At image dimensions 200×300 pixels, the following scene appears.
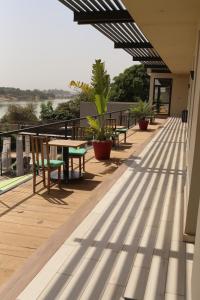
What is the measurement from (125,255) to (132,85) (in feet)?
113

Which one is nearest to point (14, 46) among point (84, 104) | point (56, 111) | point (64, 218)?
point (56, 111)

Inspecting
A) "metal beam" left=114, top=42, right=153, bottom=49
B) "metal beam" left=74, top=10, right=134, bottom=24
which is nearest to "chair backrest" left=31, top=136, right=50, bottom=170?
"metal beam" left=74, top=10, right=134, bottom=24

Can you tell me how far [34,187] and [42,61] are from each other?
2904 inches

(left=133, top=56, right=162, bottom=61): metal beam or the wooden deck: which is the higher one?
(left=133, top=56, right=162, bottom=61): metal beam

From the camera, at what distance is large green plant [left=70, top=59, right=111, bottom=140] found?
680 centimetres

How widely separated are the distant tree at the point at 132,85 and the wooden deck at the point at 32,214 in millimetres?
30718

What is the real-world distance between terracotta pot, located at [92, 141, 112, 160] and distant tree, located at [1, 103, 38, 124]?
38120mm

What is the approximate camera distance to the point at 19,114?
44969mm

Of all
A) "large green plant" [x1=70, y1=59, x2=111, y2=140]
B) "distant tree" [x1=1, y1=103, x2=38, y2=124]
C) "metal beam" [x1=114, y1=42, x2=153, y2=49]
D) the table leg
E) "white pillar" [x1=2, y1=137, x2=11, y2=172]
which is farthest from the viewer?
"distant tree" [x1=1, y1=103, x2=38, y2=124]

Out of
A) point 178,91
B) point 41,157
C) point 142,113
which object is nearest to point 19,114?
point 178,91

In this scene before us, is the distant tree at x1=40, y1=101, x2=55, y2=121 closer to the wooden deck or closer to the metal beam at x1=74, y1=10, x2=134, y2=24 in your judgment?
the metal beam at x1=74, y1=10, x2=134, y2=24

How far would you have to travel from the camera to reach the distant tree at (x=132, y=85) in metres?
36.1

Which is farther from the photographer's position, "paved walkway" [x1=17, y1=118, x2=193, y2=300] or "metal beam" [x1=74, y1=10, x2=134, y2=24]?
"metal beam" [x1=74, y1=10, x2=134, y2=24]

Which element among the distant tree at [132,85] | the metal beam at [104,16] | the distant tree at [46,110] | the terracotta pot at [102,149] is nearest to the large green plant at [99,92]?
the terracotta pot at [102,149]
